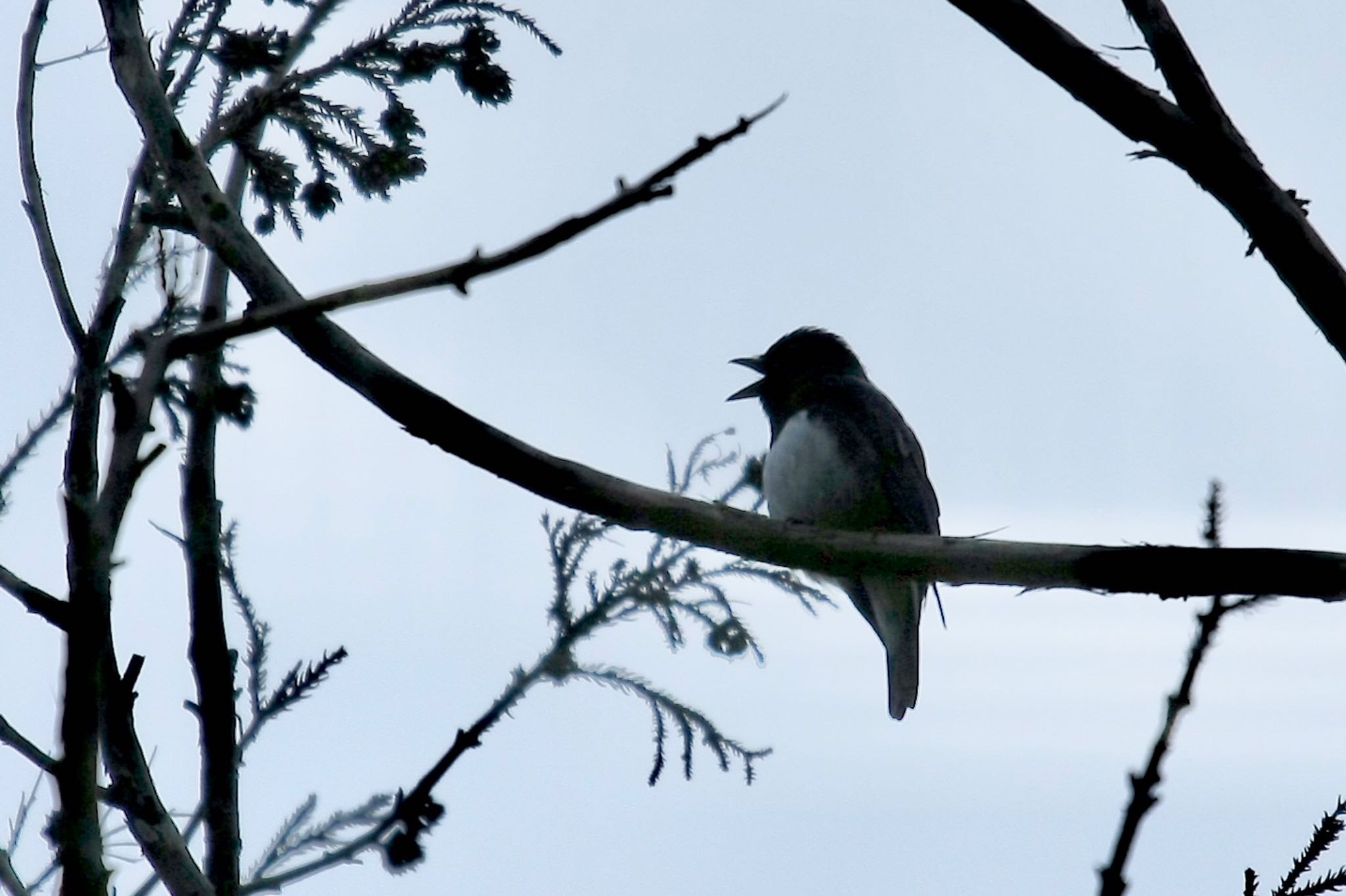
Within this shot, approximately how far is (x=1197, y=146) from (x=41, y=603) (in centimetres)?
225

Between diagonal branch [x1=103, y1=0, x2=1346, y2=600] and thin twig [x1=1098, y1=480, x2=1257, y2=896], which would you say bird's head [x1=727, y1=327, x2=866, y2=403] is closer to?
diagonal branch [x1=103, y1=0, x2=1346, y2=600]

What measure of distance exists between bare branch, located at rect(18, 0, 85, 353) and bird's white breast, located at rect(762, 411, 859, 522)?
364 centimetres

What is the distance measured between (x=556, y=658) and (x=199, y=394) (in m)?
1.03

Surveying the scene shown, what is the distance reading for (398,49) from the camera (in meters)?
3.78

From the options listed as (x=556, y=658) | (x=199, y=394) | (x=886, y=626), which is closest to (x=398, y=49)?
(x=199, y=394)

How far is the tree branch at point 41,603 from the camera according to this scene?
146 centimetres

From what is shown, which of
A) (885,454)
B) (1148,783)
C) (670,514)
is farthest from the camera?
(885,454)

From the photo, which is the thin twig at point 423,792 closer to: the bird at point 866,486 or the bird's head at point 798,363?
the bird at point 866,486

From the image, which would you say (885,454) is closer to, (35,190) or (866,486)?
(866,486)

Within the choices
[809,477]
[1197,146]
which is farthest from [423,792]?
[809,477]

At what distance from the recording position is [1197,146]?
2.76 meters

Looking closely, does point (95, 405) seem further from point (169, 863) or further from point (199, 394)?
point (199, 394)

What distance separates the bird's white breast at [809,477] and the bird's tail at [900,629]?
391 mm

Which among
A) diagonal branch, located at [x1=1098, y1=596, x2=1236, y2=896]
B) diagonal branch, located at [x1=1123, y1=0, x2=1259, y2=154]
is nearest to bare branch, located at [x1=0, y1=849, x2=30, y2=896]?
diagonal branch, located at [x1=1098, y1=596, x2=1236, y2=896]
